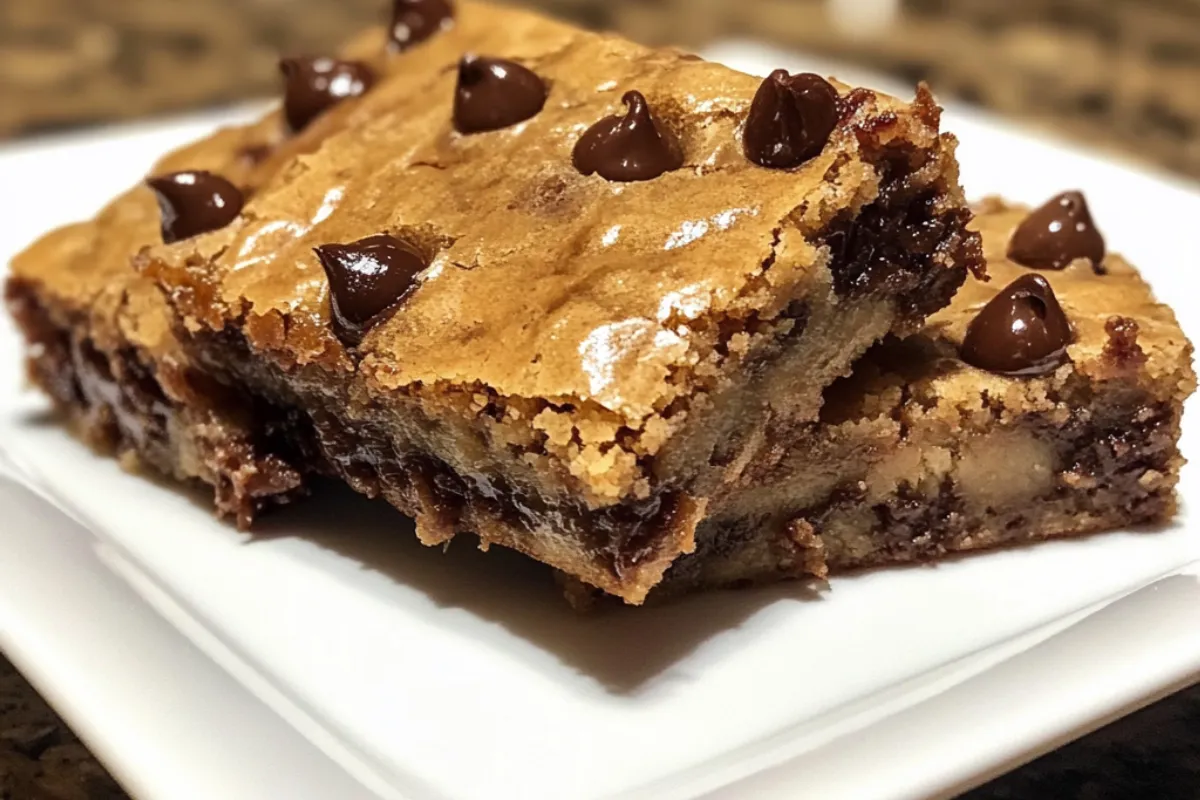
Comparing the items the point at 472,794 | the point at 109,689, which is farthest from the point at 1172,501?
the point at 109,689

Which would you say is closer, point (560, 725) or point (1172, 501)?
point (560, 725)

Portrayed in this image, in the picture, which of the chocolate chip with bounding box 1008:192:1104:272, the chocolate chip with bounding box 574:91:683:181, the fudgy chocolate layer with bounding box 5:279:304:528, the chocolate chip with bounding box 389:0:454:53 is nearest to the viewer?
the chocolate chip with bounding box 574:91:683:181

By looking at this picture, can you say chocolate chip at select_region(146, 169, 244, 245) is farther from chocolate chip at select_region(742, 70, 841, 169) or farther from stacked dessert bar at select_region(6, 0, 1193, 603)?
chocolate chip at select_region(742, 70, 841, 169)

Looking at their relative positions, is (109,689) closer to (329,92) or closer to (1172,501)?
(329,92)

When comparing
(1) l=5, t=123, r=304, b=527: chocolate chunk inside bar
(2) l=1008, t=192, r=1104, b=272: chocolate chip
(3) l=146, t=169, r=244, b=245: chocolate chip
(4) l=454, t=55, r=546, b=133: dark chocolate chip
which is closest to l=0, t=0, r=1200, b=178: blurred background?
(2) l=1008, t=192, r=1104, b=272: chocolate chip

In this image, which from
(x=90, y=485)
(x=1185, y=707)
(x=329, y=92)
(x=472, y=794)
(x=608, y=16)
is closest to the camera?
(x=472, y=794)

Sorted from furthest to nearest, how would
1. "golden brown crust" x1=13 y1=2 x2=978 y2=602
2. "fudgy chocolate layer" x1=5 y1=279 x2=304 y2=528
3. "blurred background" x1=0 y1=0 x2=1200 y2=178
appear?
"blurred background" x1=0 y1=0 x2=1200 y2=178
"fudgy chocolate layer" x1=5 y1=279 x2=304 y2=528
"golden brown crust" x1=13 y1=2 x2=978 y2=602

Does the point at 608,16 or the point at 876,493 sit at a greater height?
the point at 608,16
